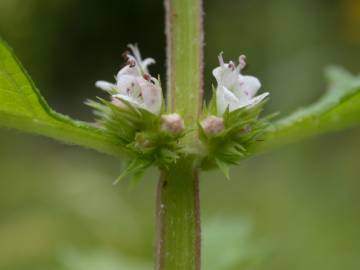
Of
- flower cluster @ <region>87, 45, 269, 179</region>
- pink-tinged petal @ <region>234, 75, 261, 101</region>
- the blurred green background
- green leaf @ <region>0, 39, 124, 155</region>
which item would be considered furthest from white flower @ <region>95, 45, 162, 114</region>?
the blurred green background

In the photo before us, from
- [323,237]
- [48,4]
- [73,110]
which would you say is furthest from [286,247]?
[48,4]

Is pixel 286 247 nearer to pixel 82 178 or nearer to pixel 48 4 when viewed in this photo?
pixel 82 178

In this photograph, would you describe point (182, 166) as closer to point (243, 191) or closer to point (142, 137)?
point (142, 137)

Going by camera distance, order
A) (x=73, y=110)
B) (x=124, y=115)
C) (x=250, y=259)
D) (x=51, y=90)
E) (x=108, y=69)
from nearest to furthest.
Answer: (x=124, y=115) → (x=250, y=259) → (x=73, y=110) → (x=51, y=90) → (x=108, y=69)

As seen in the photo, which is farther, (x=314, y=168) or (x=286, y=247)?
(x=314, y=168)

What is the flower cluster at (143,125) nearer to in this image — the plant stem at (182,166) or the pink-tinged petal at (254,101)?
the plant stem at (182,166)

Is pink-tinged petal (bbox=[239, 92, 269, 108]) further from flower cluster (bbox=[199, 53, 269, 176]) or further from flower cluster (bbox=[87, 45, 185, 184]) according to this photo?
flower cluster (bbox=[87, 45, 185, 184])
